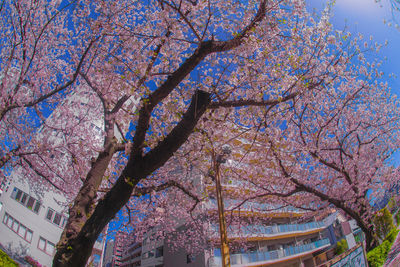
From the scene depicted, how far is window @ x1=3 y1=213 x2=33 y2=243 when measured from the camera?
13258 mm

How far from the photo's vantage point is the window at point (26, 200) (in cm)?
1395

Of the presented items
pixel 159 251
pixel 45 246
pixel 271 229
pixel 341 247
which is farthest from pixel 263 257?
pixel 45 246

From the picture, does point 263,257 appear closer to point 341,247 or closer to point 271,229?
point 271,229

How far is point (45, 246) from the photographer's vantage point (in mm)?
14789

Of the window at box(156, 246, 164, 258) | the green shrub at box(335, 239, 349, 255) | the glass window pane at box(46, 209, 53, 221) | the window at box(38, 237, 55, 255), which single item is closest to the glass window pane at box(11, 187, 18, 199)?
the glass window pane at box(46, 209, 53, 221)

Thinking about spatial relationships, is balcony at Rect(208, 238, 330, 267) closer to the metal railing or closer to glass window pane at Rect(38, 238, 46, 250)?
the metal railing

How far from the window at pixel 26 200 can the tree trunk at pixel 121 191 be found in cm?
1412

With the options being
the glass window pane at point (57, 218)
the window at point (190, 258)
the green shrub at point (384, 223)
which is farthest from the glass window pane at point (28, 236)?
the green shrub at point (384, 223)

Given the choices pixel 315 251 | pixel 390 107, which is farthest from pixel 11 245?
pixel 315 251

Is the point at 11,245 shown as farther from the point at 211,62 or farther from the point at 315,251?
the point at 315,251

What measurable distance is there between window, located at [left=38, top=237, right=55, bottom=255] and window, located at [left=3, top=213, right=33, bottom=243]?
893 millimetres

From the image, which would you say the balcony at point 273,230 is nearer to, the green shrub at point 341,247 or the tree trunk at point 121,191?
the green shrub at point 341,247

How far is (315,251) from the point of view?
2441cm

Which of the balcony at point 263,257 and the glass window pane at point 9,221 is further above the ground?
the glass window pane at point 9,221
